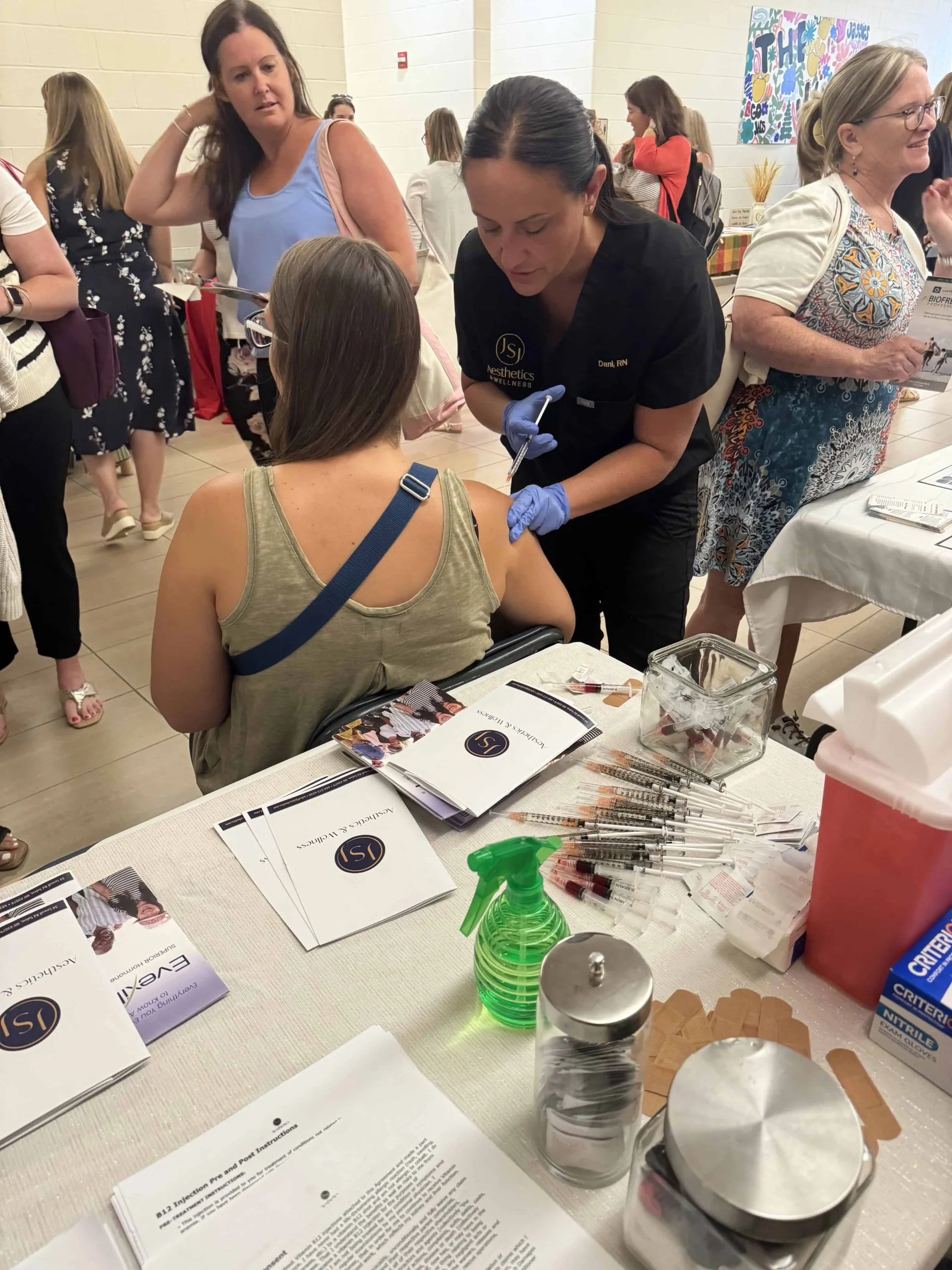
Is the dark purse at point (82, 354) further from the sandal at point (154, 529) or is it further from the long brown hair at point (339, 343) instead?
the sandal at point (154, 529)

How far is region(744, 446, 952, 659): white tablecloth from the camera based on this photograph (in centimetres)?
154

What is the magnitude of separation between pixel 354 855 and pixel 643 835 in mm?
299

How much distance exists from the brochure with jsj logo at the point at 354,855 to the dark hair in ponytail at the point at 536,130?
0.89 metres

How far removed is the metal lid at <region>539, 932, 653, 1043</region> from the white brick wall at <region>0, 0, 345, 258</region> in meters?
4.53

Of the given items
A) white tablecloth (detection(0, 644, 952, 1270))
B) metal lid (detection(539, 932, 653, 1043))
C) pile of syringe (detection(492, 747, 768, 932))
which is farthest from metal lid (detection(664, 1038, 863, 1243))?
pile of syringe (detection(492, 747, 768, 932))

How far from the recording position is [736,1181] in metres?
0.44

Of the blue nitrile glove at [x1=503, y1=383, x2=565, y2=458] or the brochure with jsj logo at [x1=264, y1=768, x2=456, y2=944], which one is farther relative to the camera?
the blue nitrile glove at [x1=503, y1=383, x2=565, y2=458]

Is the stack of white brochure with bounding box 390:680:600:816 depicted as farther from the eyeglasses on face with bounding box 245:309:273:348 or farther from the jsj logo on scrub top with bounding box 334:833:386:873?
the eyeglasses on face with bounding box 245:309:273:348

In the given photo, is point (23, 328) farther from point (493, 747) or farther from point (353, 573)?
point (493, 747)

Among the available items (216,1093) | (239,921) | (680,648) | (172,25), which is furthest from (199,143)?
(172,25)

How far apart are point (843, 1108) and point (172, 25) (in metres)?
5.48

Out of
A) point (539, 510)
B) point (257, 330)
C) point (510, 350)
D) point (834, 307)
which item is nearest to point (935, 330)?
point (834, 307)

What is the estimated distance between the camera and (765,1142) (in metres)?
0.45

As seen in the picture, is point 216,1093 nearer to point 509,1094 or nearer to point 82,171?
point 509,1094
